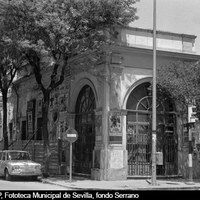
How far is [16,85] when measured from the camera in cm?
4044

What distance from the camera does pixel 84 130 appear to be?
2980cm

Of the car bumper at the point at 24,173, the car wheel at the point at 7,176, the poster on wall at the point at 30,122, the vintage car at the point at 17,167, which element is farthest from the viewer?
the poster on wall at the point at 30,122

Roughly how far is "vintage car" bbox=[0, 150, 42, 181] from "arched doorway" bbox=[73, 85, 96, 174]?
14.6ft

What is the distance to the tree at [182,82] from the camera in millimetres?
24250

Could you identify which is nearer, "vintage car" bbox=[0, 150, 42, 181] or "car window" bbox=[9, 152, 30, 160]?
"vintage car" bbox=[0, 150, 42, 181]

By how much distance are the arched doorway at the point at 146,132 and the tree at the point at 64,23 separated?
14.6 ft

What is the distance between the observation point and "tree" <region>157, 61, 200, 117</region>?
79.6ft

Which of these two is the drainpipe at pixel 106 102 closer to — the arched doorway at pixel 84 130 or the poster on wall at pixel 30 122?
the arched doorway at pixel 84 130

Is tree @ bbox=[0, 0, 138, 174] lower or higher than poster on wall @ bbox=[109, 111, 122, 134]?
higher

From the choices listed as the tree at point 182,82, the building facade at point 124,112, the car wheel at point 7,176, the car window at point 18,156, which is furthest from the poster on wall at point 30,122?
the tree at point 182,82

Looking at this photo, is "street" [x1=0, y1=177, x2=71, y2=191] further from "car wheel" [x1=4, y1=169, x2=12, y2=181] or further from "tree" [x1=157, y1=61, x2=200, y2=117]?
"tree" [x1=157, y1=61, x2=200, y2=117]

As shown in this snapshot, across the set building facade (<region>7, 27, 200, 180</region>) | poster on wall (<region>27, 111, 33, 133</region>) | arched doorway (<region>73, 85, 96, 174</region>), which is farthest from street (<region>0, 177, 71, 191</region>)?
poster on wall (<region>27, 111, 33, 133</region>)

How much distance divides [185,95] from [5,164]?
421 inches

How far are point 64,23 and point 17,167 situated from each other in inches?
317
